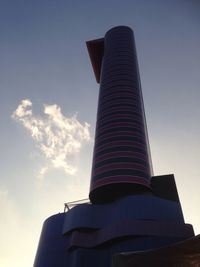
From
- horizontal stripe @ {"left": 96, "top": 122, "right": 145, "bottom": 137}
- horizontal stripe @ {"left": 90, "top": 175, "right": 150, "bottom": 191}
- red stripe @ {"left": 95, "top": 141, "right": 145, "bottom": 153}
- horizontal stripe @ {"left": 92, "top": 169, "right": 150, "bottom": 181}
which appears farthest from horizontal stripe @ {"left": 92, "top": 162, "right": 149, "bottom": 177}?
horizontal stripe @ {"left": 96, "top": 122, "right": 145, "bottom": 137}

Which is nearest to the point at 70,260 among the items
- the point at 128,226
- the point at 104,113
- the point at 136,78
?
the point at 128,226

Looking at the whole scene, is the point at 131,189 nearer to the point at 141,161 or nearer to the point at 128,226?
the point at 141,161

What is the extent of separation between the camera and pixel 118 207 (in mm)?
57844

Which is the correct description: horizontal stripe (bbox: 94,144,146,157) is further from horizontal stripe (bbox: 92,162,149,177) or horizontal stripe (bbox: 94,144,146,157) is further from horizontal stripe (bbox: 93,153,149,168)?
horizontal stripe (bbox: 92,162,149,177)

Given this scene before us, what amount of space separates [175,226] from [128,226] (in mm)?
9418

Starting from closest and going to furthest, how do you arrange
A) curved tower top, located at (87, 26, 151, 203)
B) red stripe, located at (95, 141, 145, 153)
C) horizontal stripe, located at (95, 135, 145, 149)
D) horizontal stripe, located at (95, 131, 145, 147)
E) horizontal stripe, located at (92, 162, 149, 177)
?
curved tower top, located at (87, 26, 151, 203) → horizontal stripe, located at (92, 162, 149, 177) → red stripe, located at (95, 141, 145, 153) → horizontal stripe, located at (95, 135, 145, 149) → horizontal stripe, located at (95, 131, 145, 147)

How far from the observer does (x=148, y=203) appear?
56344 millimetres

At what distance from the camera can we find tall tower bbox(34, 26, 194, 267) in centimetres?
5128

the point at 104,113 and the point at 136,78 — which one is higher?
the point at 136,78

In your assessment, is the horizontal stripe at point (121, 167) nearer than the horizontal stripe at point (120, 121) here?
Yes

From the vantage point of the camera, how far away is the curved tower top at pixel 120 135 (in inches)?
2461

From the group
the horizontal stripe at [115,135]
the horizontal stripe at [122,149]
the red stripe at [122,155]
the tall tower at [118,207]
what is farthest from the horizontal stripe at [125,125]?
the red stripe at [122,155]

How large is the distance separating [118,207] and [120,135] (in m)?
20.3

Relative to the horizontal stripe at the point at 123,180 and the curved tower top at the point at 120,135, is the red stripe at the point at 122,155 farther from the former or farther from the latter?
the horizontal stripe at the point at 123,180
